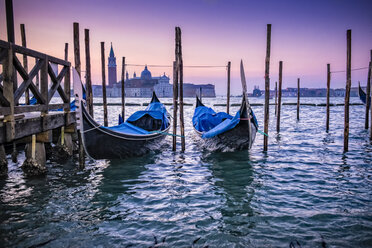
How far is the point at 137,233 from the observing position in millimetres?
2779

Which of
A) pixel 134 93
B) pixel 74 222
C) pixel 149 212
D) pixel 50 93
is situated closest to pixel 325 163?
pixel 149 212

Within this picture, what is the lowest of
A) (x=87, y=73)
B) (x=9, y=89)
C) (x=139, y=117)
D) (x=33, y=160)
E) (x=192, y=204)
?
(x=192, y=204)

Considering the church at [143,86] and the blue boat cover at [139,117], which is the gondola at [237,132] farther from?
the church at [143,86]

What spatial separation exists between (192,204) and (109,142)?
7.76ft

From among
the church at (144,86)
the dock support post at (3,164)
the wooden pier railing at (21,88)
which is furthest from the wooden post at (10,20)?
the church at (144,86)

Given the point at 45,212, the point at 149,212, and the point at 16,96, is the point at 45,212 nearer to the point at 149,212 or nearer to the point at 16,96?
the point at 149,212

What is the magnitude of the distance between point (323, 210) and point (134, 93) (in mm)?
104026

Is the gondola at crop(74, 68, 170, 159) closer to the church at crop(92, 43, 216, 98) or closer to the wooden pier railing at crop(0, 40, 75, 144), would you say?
the wooden pier railing at crop(0, 40, 75, 144)

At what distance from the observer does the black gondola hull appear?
4.74 metres

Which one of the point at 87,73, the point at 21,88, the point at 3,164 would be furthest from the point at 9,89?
the point at 87,73

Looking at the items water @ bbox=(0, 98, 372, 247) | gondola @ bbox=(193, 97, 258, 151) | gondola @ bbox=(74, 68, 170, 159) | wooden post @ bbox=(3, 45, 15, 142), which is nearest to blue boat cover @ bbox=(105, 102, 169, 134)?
gondola @ bbox=(74, 68, 170, 159)

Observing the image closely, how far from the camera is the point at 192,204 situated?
3.55 metres

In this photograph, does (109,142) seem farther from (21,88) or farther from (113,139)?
(21,88)

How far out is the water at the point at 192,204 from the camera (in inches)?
105
